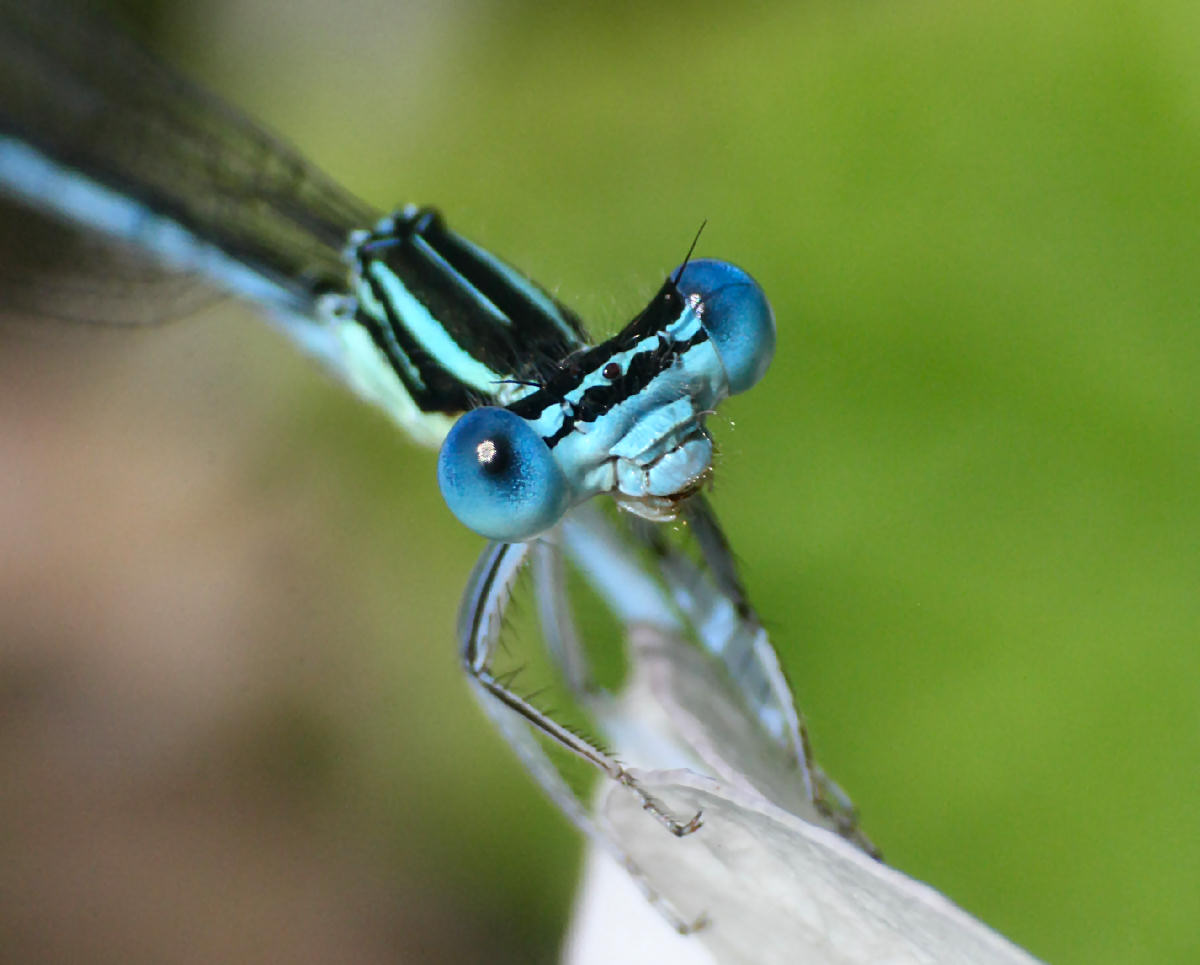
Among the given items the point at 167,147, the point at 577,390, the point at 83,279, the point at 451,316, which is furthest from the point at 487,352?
the point at 83,279

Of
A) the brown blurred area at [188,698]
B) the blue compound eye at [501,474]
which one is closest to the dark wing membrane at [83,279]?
the brown blurred area at [188,698]

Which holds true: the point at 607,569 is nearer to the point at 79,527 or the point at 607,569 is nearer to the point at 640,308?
the point at 640,308

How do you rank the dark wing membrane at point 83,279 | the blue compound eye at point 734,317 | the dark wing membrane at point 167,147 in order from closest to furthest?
the blue compound eye at point 734,317 < the dark wing membrane at point 167,147 < the dark wing membrane at point 83,279

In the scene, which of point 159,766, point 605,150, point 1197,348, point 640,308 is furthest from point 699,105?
point 159,766

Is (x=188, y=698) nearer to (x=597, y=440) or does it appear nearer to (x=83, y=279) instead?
(x=83, y=279)

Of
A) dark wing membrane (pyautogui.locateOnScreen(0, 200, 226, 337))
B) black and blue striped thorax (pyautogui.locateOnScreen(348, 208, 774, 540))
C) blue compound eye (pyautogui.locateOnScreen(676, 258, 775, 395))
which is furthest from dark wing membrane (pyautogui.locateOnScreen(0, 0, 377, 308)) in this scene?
blue compound eye (pyautogui.locateOnScreen(676, 258, 775, 395))

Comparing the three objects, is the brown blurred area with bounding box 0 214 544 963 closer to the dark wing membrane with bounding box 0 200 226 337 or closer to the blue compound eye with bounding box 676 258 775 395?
the dark wing membrane with bounding box 0 200 226 337

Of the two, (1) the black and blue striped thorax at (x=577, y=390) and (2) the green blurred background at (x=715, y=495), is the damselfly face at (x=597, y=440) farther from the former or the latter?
(2) the green blurred background at (x=715, y=495)

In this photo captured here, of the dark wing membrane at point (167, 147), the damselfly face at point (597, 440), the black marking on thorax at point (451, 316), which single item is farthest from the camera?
the dark wing membrane at point (167, 147)
